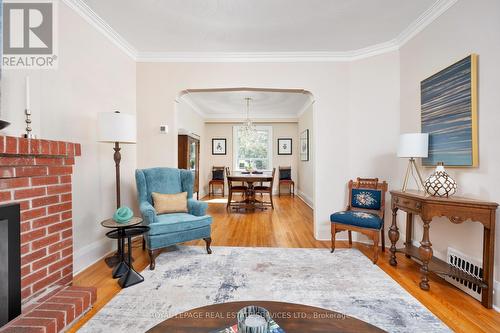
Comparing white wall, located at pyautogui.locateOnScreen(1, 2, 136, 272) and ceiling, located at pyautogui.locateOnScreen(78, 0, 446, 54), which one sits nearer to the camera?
white wall, located at pyautogui.locateOnScreen(1, 2, 136, 272)

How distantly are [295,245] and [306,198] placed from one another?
10.9 feet

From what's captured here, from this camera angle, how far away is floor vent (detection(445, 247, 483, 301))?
1979 mm

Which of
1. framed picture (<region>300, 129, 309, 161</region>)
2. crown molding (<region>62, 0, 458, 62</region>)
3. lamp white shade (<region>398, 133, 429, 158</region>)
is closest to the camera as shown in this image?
lamp white shade (<region>398, 133, 429, 158</region>)

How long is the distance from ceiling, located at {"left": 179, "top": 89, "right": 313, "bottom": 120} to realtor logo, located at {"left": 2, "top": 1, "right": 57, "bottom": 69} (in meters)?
2.49

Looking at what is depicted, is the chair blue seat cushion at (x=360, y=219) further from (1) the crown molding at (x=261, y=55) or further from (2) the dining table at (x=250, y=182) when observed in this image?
(2) the dining table at (x=250, y=182)

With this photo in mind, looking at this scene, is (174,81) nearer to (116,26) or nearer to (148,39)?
(148,39)

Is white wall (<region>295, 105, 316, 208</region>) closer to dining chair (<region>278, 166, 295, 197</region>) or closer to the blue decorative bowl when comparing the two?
dining chair (<region>278, 166, 295, 197</region>)

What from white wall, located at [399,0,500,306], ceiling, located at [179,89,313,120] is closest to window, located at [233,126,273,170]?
ceiling, located at [179,89,313,120]

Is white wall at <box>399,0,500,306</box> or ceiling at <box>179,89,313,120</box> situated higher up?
ceiling at <box>179,89,313,120</box>

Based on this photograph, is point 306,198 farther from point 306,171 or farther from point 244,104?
point 244,104

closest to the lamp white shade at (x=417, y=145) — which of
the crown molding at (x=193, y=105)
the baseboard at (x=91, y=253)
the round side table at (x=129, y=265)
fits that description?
the round side table at (x=129, y=265)

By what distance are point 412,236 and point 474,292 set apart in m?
0.90

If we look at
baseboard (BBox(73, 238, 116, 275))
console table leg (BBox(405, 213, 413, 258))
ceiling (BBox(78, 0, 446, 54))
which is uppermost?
ceiling (BBox(78, 0, 446, 54))

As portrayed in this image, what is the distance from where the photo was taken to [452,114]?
7.38ft
